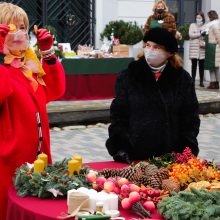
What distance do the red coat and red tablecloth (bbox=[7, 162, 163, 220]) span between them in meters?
0.29

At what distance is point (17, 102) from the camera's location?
378cm

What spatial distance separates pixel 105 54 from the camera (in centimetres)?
1261

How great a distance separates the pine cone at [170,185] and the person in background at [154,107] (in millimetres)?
848

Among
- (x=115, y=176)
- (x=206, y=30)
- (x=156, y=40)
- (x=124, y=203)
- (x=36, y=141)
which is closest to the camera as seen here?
(x=124, y=203)

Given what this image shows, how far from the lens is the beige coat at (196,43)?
50.0 feet

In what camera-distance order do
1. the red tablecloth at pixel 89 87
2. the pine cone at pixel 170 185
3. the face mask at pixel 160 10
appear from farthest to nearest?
1. the red tablecloth at pixel 89 87
2. the face mask at pixel 160 10
3. the pine cone at pixel 170 185

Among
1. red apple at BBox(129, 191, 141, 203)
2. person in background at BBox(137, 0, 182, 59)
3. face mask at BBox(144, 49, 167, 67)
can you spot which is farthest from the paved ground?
red apple at BBox(129, 191, 141, 203)

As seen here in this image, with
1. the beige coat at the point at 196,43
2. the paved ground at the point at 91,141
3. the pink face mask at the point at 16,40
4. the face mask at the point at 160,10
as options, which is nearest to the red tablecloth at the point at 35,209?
the pink face mask at the point at 16,40

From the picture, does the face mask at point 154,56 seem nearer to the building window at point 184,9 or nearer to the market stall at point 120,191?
the market stall at point 120,191

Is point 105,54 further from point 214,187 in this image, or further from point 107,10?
point 214,187

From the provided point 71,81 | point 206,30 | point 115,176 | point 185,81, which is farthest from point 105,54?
point 115,176

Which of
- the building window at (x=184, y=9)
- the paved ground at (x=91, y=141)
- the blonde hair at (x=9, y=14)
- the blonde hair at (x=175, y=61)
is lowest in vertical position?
the paved ground at (x=91, y=141)

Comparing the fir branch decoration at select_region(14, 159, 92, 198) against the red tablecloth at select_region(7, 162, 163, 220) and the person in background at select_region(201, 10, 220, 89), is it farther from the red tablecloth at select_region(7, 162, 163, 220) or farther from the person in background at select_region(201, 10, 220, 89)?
the person in background at select_region(201, 10, 220, 89)

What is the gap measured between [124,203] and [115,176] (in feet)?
1.70
